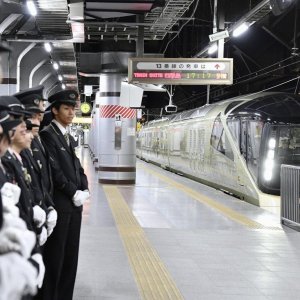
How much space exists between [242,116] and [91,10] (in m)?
4.35

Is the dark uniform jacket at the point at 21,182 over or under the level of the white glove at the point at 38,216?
over

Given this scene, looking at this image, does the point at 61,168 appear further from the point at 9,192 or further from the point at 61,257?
the point at 9,192

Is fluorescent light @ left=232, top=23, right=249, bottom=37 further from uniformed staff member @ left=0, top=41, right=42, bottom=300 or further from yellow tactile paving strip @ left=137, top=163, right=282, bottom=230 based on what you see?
uniformed staff member @ left=0, top=41, right=42, bottom=300

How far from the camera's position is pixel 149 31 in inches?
430

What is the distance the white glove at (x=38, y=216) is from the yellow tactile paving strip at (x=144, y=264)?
1740 mm

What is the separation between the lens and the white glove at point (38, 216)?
105 inches

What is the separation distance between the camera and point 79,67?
14.5m

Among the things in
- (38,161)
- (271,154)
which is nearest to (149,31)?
(271,154)

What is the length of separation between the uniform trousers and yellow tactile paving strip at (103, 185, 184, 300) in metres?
0.78

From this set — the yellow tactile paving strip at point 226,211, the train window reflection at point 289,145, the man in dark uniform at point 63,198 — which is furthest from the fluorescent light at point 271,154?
the man in dark uniform at point 63,198

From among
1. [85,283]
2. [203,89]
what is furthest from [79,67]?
[203,89]

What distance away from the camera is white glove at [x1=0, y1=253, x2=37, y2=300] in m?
1.65

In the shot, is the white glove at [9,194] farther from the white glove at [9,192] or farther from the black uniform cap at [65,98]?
the black uniform cap at [65,98]

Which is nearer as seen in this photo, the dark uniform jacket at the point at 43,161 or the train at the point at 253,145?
the dark uniform jacket at the point at 43,161
